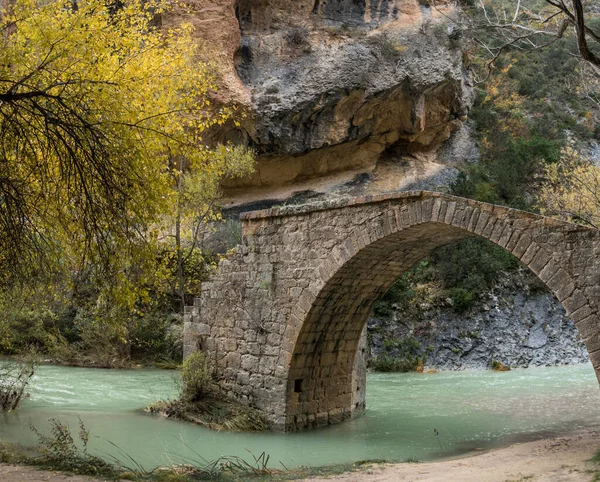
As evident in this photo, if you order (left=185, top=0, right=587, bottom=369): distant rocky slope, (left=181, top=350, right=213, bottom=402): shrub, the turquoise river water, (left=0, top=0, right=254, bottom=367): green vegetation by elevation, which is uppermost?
(left=185, top=0, right=587, bottom=369): distant rocky slope

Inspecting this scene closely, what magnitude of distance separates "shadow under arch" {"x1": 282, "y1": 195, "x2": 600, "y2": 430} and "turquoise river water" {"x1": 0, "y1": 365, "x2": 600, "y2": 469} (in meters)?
0.69

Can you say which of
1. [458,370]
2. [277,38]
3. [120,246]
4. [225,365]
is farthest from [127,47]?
[277,38]

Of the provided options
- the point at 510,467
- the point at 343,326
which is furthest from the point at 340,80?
the point at 510,467

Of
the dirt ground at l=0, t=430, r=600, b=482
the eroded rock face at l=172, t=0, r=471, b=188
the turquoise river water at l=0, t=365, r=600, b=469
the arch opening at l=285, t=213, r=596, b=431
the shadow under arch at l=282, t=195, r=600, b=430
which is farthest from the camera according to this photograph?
the eroded rock face at l=172, t=0, r=471, b=188

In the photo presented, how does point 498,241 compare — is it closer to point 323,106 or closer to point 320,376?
point 320,376

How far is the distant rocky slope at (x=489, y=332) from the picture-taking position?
20.1 m

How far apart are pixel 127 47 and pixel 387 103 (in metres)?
16.9

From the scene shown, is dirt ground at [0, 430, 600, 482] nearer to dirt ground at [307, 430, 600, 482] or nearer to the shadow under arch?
dirt ground at [307, 430, 600, 482]

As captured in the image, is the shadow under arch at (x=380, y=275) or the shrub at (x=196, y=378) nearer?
the shadow under arch at (x=380, y=275)

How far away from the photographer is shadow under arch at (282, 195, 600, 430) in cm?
788

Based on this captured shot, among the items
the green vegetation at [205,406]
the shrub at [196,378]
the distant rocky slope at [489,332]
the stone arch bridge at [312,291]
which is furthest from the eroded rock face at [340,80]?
the green vegetation at [205,406]

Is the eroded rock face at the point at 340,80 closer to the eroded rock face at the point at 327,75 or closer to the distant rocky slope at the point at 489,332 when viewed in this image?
the eroded rock face at the point at 327,75

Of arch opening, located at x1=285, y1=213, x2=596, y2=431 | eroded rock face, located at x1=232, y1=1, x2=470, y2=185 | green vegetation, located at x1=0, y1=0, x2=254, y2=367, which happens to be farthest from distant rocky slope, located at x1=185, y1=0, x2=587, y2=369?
green vegetation, located at x1=0, y1=0, x2=254, y2=367

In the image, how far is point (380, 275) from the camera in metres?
11.3
